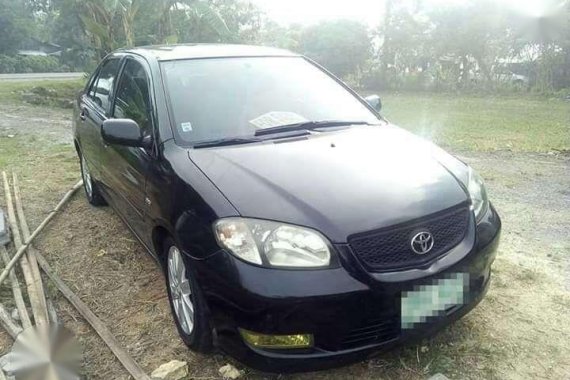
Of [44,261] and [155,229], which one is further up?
[155,229]

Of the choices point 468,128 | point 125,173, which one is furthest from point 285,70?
point 468,128

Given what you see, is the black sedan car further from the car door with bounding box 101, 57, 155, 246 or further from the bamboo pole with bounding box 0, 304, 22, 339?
the bamboo pole with bounding box 0, 304, 22, 339

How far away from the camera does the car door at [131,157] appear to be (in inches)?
126

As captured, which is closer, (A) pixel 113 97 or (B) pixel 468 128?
(A) pixel 113 97

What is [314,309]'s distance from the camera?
2.14 metres

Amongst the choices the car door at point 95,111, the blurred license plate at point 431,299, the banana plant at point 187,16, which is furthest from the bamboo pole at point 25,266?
the banana plant at point 187,16

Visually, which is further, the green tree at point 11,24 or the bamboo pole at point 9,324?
the green tree at point 11,24

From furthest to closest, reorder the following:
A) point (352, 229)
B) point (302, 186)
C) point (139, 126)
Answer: point (139, 126) < point (302, 186) < point (352, 229)

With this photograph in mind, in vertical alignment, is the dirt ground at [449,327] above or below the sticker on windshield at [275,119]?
below

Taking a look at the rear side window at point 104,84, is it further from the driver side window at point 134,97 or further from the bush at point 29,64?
the bush at point 29,64

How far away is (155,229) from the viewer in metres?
3.00

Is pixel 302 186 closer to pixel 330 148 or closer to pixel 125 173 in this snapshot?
pixel 330 148

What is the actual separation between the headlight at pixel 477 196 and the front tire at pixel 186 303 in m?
1.49

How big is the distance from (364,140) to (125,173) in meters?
1.69
